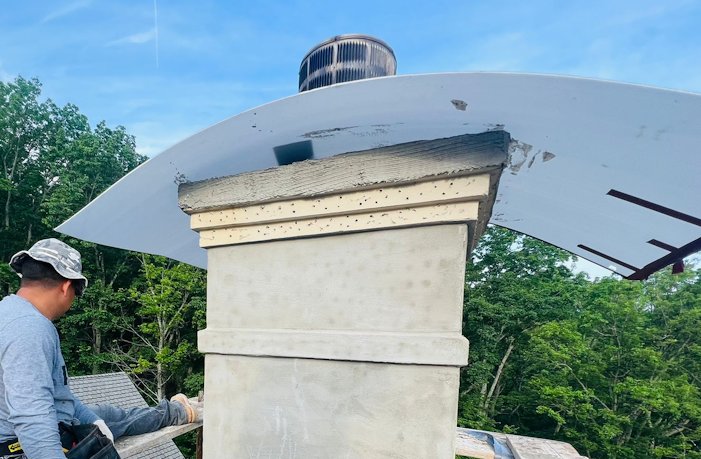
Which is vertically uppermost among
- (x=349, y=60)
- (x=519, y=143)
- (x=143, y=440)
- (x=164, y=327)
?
(x=349, y=60)

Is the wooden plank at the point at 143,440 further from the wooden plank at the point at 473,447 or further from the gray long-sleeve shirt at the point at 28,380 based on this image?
the wooden plank at the point at 473,447

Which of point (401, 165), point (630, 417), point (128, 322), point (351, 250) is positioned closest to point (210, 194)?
point (351, 250)

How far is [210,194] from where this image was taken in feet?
6.17

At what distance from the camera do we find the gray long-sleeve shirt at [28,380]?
1.39 m

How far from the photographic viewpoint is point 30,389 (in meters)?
1.41

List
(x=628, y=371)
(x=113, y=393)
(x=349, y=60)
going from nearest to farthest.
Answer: (x=349, y=60) < (x=113, y=393) < (x=628, y=371)

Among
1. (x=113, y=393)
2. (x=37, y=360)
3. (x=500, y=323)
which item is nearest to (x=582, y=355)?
(x=500, y=323)

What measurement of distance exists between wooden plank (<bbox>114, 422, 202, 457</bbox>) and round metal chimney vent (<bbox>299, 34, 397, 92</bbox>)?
2.25m

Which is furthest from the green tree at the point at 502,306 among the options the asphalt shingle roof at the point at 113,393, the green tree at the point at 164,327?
the green tree at the point at 164,327

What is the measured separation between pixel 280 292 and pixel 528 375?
72.9 feet

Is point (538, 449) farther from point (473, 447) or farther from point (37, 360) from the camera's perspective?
point (37, 360)

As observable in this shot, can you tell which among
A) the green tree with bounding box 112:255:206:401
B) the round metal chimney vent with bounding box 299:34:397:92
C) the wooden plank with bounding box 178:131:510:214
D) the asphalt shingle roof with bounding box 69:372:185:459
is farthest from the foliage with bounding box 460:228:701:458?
the wooden plank with bounding box 178:131:510:214

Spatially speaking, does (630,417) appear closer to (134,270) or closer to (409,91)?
(409,91)

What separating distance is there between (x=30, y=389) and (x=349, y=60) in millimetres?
2242
